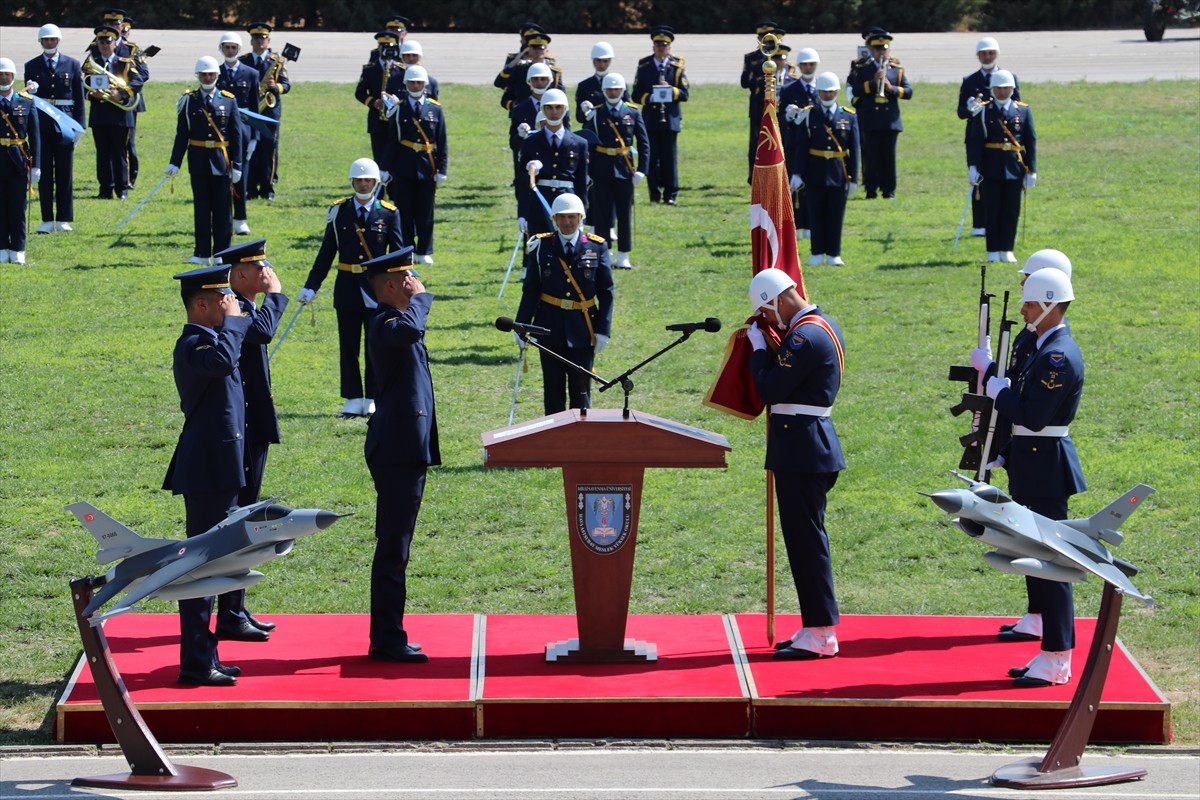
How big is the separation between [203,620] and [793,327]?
328cm

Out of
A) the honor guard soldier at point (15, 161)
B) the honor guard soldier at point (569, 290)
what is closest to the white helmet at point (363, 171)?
the honor guard soldier at point (569, 290)

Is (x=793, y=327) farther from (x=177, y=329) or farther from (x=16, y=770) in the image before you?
(x=177, y=329)

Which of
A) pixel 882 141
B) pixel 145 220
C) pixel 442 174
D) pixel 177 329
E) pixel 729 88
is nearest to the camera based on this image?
pixel 177 329

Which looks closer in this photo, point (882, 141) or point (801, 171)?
point (801, 171)

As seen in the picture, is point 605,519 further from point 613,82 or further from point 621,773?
point 613,82

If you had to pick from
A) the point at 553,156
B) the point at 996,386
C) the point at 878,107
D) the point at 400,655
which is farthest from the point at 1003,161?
the point at 400,655

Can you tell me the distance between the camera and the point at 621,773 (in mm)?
8258

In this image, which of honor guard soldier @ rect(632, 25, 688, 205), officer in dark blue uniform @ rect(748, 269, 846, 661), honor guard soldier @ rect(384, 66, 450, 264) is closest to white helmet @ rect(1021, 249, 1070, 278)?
officer in dark blue uniform @ rect(748, 269, 846, 661)

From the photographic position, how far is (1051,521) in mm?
8188

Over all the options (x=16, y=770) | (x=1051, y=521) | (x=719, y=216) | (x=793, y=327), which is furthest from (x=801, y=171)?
(x=16, y=770)

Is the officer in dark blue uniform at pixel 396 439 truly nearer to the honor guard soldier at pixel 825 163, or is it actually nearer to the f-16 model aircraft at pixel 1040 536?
the f-16 model aircraft at pixel 1040 536

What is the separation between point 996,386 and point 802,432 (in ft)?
3.28

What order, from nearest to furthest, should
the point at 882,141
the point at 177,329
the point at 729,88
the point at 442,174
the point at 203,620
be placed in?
the point at 203,620
the point at 177,329
the point at 442,174
the point at 882,141
the point at 729,88

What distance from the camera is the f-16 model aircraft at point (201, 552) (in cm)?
787
